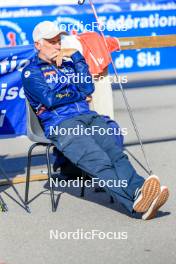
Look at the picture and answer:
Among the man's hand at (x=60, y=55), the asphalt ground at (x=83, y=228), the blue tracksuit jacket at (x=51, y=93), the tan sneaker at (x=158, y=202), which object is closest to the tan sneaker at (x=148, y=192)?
the tan sneaker at (x=158, y=202)

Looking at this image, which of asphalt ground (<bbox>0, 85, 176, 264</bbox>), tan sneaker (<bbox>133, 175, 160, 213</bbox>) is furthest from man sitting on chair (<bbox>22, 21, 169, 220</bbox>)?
asphalt ground (<bbox>0, 85, 176, 264</bbox>)

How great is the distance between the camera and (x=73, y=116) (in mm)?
7410

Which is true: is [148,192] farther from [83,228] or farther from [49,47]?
[49,47]

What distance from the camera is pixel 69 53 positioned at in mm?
7711

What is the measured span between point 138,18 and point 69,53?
7522mm

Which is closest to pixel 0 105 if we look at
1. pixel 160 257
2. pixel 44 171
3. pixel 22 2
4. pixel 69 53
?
pixel 44 171

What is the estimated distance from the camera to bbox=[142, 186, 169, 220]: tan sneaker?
673cm

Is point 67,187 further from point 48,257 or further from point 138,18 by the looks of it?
point 138,18

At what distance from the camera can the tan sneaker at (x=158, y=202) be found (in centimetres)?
673

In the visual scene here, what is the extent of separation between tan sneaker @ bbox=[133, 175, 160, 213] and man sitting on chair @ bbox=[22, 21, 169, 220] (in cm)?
10

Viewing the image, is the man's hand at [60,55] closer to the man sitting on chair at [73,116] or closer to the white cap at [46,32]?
the man sitting on chair at [73,116]

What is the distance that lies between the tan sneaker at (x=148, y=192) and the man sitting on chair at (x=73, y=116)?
10 centimetres

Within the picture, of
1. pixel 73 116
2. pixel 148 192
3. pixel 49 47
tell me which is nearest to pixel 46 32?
pixel 49 47

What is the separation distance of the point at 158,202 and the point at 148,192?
0.12m
